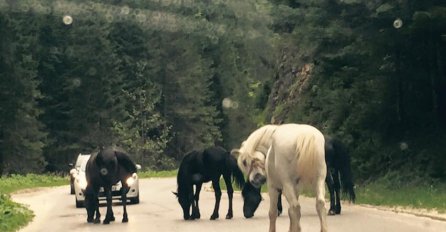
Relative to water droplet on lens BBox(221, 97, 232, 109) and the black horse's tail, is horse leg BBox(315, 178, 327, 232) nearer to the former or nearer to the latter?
the black horse's tail

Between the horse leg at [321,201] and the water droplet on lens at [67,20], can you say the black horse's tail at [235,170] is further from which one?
the water droplet on lens at [67,20]

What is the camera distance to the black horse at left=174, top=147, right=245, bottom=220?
19.0 m

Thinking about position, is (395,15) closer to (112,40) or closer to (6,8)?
(6,8)

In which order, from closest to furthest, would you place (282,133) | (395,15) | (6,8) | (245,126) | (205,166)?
(282,133) < (205,166) < (395,15) < (6,8) < (245,126)

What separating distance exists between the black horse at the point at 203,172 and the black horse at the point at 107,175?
1.27 m

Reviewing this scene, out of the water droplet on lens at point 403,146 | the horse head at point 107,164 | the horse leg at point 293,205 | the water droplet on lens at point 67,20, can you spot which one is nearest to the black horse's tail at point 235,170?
the horse head at point 107,164

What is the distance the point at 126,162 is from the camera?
19.3 m

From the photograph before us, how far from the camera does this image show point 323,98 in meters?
31.2

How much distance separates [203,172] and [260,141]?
6481 millimetres

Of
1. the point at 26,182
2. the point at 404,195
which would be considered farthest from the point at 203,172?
the point at 26,182

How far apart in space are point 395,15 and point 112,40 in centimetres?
6971

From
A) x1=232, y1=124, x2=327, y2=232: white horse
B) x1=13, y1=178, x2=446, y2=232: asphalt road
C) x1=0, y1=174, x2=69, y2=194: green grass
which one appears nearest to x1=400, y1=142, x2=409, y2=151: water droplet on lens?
x1=13, y1=178, x2=446, y2=232: asphalt road

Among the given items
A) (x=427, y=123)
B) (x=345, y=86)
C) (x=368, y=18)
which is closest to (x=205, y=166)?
(x=368, y=18)

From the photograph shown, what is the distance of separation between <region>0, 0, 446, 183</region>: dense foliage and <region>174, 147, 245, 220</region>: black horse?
24.9 ft
